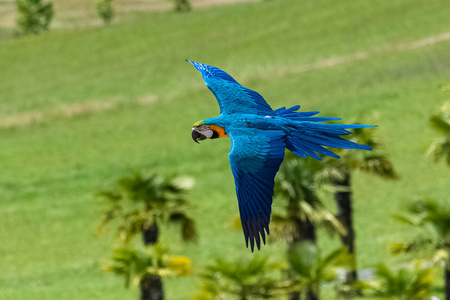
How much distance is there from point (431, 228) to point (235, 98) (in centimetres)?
1215

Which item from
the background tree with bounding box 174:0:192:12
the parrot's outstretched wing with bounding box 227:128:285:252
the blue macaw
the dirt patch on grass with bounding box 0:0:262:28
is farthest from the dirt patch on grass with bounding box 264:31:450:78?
the parrot's outstretched wing with bounding box 227:128:285:252

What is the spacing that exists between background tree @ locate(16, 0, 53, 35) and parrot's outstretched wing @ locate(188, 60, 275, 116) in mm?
74272

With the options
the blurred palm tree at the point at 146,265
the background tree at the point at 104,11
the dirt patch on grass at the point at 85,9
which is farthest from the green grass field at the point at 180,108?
the blurred palm tree at the point at 146,265

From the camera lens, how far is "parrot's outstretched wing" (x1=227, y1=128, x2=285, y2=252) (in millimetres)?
6188

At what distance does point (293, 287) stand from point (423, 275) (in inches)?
122

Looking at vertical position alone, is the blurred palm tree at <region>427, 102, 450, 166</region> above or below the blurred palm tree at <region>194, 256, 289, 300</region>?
above

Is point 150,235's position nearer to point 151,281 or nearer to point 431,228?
point 151,281

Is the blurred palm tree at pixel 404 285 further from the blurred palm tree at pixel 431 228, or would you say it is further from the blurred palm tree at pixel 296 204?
the blurred palm tree at pixel 296 204

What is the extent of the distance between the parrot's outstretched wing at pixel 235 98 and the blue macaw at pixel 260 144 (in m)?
0.06

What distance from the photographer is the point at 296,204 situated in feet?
61.6

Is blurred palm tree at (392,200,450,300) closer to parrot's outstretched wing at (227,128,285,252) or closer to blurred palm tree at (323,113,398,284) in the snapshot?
blurred palm tree at (323,113,398,284)

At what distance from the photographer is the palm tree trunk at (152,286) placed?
17.8 m

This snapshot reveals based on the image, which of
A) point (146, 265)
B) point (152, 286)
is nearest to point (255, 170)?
point (146, 265)

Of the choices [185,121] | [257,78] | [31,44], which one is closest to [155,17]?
[31,44]
